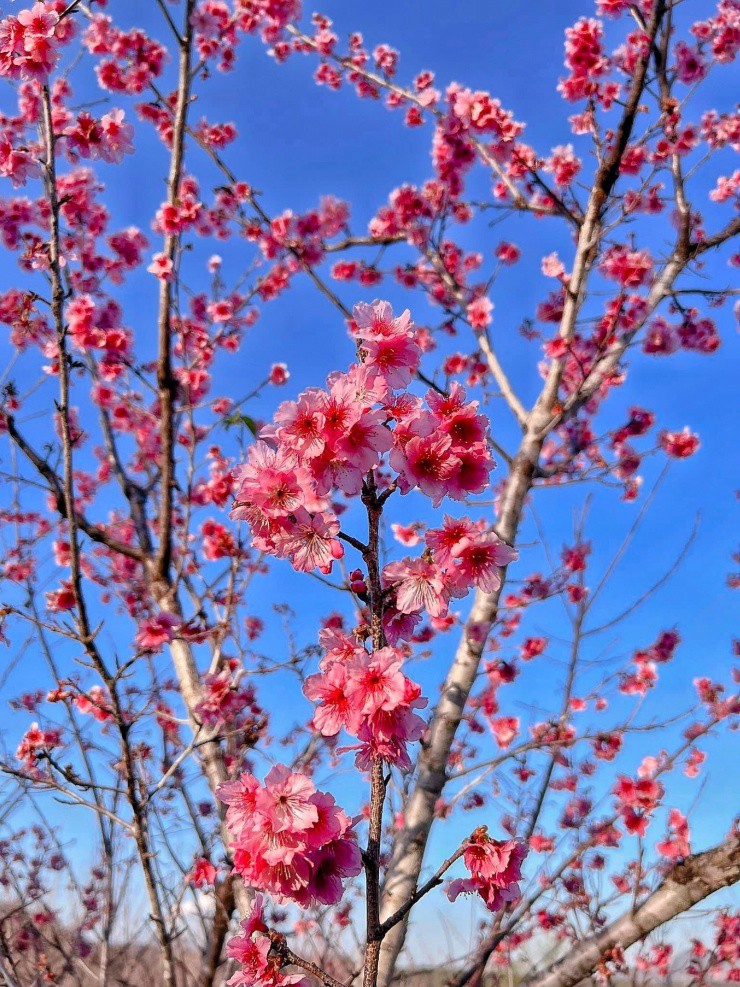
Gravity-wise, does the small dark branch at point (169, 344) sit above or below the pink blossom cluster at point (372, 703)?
above

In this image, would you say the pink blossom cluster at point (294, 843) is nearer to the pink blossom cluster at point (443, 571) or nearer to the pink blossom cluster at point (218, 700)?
the pink blossom cluster at point (443, 571)

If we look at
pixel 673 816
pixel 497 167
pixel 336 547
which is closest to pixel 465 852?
pixel 336 547

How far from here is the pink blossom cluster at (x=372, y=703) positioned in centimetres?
136

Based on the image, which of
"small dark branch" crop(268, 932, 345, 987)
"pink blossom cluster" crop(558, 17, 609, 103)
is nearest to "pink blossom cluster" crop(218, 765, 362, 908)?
"small dark branch" crop(268, 932, 345, 987)

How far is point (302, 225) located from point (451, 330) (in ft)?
5.54

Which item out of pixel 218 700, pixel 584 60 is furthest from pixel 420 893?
pixel 584 60

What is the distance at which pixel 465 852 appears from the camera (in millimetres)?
1501

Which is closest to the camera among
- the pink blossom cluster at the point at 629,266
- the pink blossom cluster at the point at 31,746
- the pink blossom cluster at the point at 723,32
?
the pink blossom cluster at the point at 31,746

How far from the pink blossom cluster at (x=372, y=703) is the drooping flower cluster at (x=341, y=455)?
25 centimetres

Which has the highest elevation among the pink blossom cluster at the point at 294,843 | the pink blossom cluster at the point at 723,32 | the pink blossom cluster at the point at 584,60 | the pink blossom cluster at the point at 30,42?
the pink blossom cluster at the point at 723,32

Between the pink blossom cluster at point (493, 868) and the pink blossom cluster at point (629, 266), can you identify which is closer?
the pink blossom cluster at point (493, 868)

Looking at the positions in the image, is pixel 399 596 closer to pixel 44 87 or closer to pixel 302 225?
pixel 44 87

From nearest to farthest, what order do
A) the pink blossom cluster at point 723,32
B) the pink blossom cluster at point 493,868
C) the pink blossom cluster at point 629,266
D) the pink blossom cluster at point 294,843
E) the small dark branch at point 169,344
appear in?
1. the pink blossom cluster at point 294,843
2. the pink blossom cluster at point 493,868
3. the small dark branch at point 169,344
4. the pink blossom cluster at point 629,266
5. the pink blossom cluster at point 723,32

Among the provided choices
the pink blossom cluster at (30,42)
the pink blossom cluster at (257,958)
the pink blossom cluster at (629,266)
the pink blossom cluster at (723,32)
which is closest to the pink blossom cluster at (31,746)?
the pink blossom cluster at (257,958)
